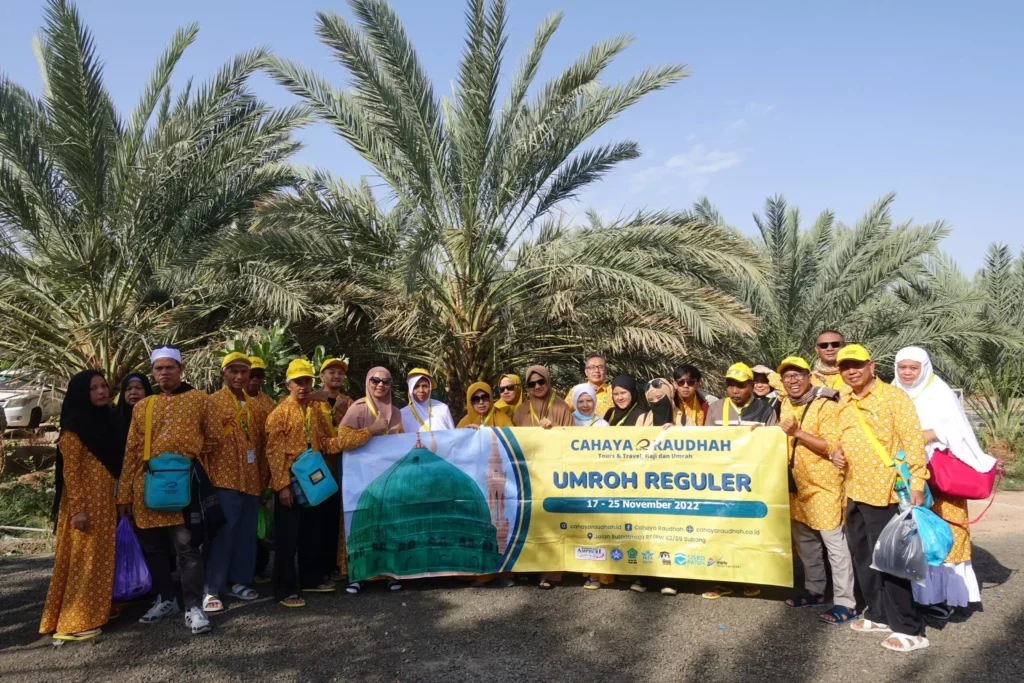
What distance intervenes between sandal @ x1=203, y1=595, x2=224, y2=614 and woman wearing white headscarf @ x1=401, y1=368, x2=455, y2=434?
1.73 m

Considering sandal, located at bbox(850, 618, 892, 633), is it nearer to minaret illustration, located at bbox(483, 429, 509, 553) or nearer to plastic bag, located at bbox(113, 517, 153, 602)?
minaret illustration, located at bbox(483, 429, 509, 553)

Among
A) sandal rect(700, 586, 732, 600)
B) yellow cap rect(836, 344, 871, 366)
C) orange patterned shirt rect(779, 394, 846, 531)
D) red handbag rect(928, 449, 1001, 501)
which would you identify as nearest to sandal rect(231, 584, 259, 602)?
sandal rect(700, 586, 732, 600)

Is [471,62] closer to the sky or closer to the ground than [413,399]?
closer to the sky

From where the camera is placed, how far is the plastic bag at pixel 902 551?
13.4 ft

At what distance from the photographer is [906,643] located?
165 inches

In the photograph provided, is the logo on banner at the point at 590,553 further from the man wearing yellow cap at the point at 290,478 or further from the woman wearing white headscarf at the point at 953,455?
the woman wearing white headscarf at the point at 953,455

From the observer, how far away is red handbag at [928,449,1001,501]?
4668mm

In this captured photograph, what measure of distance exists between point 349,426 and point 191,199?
420 cm

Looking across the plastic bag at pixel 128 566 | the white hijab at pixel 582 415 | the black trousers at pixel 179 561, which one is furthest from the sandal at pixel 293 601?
the white hijab at pixel 582 415

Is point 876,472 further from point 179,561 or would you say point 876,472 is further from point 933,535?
point 179,561

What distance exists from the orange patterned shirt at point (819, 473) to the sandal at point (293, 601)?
11.1 ft

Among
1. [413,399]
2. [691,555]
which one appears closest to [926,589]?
[691,555]

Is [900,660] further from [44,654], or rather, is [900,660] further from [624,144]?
[624,144]

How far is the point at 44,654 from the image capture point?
438 centimetres
